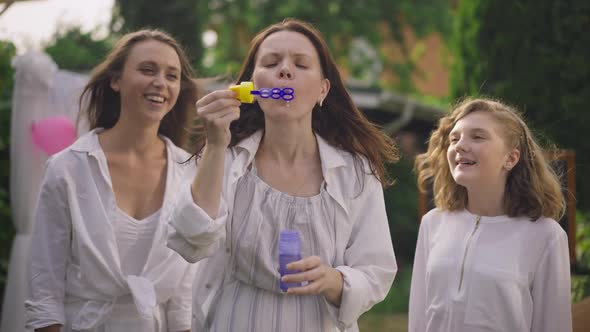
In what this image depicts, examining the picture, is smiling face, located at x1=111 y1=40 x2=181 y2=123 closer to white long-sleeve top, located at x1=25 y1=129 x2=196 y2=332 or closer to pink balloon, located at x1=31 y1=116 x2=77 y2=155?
white long-sleeve top, located at x1=25 y1=129 x2=196 y2=332

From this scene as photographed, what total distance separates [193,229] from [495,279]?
1367mm

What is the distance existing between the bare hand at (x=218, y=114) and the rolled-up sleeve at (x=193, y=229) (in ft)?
0.64

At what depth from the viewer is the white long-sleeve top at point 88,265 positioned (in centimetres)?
359

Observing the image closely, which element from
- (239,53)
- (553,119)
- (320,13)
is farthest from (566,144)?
(239,53)

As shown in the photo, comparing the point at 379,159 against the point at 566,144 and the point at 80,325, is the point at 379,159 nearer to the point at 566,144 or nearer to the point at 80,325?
the point at 80,325

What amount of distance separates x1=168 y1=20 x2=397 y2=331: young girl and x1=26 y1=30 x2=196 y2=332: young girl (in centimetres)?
70

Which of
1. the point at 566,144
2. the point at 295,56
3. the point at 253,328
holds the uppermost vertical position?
the point at 295,56

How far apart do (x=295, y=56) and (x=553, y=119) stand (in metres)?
3.11

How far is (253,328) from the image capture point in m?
2.91

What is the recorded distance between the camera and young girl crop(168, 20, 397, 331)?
2828 millimetres

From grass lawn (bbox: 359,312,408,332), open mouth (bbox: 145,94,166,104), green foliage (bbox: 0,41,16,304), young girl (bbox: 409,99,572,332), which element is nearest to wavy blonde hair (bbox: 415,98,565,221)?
young girl (bbox: 409,99,572,332)

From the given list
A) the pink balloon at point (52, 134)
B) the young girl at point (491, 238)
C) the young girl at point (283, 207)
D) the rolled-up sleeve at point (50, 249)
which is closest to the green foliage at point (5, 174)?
the pink balloon at point (52, 134)

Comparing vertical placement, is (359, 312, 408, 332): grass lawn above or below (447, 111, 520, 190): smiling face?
below

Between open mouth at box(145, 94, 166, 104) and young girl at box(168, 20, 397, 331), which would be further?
open mouth at box(145, 94, 166, 104)
